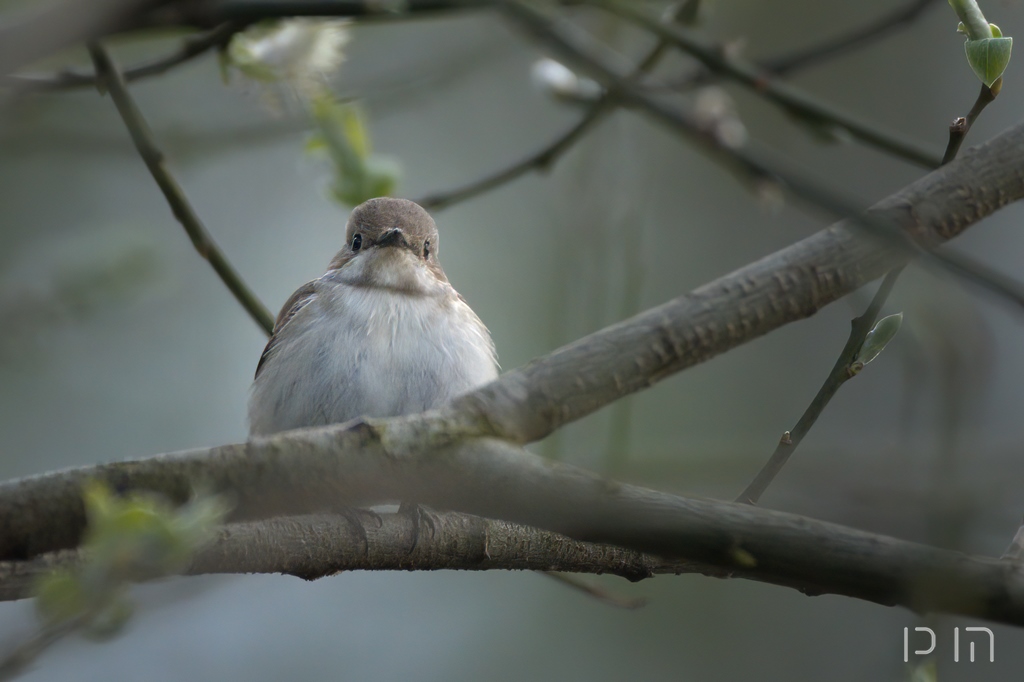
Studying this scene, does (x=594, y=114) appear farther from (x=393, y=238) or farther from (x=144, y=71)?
(x=144, y=71)

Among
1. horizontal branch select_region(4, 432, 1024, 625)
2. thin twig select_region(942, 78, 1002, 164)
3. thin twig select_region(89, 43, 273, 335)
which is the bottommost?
horizontal branch select_region(4, 432, 1024, 625)

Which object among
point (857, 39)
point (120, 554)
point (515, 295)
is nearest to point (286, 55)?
point (857, 39)

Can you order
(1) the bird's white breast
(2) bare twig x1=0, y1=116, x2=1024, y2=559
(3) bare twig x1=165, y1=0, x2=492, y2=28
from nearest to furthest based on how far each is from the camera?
(2) bare twig x1=0, y1=116, x2=1024, y2=559
(3) bare twig x1=165, y1=0, x2=492, y2=28
(1) the bird's white breast

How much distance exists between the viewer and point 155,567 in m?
1.43

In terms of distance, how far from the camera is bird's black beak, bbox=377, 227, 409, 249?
441 centimetres

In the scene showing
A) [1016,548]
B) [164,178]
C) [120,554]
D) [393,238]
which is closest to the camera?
[120,554]

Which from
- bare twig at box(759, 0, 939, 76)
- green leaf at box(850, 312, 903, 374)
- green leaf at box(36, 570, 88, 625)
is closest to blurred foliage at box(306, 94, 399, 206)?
bare twig at box(759, 0, 939, 76)

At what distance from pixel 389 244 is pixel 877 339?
2645 millimetres

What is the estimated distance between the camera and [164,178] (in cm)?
319

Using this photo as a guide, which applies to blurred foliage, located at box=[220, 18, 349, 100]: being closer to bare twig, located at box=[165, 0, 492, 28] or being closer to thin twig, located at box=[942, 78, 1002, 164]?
bare twig, located at box=[165, 0, 492, 28]

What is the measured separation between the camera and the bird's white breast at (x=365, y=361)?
12.6ft

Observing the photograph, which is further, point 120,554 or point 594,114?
point 594,114

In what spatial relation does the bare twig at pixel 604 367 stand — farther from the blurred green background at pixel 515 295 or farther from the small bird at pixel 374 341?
the blurred green background at pixel 515 295

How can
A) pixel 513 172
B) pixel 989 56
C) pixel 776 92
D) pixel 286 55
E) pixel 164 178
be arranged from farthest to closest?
pixel 513 172
pixel 286 55
pixel 164 178
pixel 776 92
pixel 989 56
